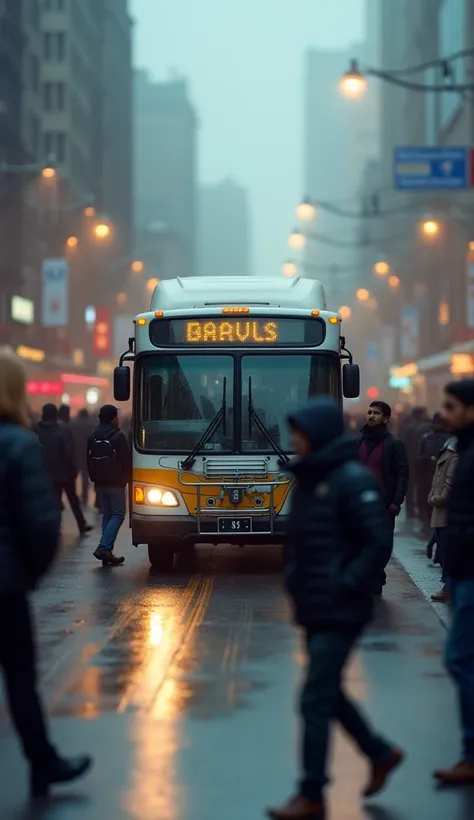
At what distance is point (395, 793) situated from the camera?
714 cm

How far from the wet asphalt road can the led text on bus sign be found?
8.97ft

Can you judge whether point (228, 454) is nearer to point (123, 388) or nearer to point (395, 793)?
point (123, 388)

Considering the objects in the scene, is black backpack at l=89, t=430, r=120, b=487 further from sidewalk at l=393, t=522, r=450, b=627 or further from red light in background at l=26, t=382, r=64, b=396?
red light in background at l=26, t=382, r=64, b=396

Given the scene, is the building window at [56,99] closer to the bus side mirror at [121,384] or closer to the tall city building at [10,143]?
the tall city building at [10,143]

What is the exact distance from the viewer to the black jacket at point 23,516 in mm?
6555

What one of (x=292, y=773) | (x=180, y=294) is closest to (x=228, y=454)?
(x=180, y=294)

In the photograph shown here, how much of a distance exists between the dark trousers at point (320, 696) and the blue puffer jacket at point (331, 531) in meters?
0.08

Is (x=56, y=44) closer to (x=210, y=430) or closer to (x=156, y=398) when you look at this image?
(x=156, y=398)

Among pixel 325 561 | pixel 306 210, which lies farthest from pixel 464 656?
pixel 306 210

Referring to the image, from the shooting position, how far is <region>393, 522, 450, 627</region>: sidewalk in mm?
13883

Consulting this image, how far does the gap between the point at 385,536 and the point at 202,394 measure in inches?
411

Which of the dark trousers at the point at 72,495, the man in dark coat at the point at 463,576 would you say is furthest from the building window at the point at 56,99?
the man in dark coat at the point at 463,576

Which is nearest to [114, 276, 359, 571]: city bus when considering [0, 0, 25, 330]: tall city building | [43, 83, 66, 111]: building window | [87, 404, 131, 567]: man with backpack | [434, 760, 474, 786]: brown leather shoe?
[87, 404, 131, 567]: man with backpack

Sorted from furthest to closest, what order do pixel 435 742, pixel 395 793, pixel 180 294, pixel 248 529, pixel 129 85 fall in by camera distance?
pixel 129 85 < pixel 180 294 < pixel 248 529 < pixel 435 742 < pixel 395 793
